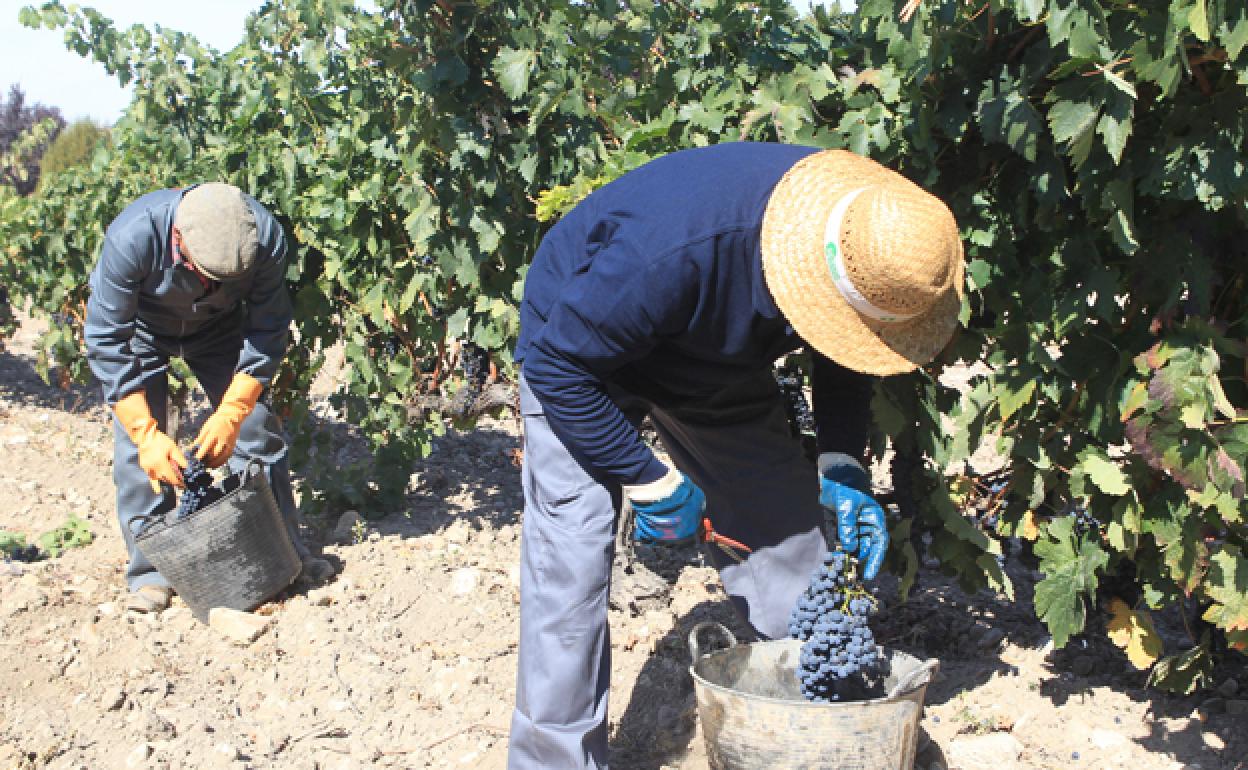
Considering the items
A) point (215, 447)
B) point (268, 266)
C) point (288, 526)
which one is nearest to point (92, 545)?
point (288, 526)

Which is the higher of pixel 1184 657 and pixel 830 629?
pixel 830 629

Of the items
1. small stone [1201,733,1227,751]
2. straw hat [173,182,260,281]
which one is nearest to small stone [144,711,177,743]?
straw hat [173,182,260,281]

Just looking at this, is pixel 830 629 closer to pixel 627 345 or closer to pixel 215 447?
pixel 627 345

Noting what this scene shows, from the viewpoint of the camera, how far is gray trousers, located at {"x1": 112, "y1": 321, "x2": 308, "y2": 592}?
4.15 m

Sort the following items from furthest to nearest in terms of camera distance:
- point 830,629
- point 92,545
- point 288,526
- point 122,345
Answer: point 92,545 → point 288,526 → point 122,345 → point 830,629

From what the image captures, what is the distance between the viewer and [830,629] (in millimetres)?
2402

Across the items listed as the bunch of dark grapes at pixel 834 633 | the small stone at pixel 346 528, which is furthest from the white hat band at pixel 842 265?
the small stone at pixel 346 528

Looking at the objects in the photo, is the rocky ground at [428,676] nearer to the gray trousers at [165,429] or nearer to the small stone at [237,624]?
the small stone at [237,624]

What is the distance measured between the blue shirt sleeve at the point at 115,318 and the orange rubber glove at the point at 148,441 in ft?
0.13

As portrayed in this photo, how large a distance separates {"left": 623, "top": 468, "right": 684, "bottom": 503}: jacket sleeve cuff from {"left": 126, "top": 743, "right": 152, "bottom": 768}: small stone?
1.66 m

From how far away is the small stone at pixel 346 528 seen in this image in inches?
187

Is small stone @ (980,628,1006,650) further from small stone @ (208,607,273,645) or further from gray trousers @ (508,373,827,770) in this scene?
small stone @ (208,607,273,645)

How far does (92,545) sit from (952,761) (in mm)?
3582

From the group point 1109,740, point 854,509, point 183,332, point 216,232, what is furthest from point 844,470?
point 183,332
